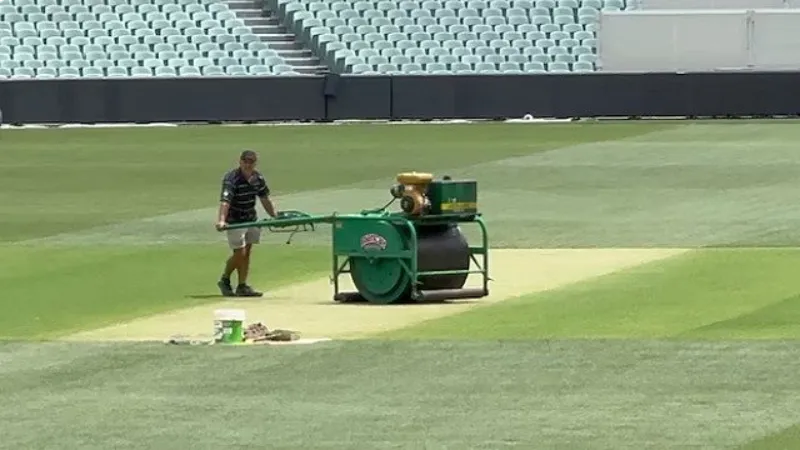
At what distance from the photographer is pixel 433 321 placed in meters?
18.1

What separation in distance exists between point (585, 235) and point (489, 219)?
2599 millimetres

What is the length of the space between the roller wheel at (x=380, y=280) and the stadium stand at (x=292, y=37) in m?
32.3

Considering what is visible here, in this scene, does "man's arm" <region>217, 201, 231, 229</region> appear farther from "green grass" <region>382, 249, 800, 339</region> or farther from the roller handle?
"green grass" <region>382, 249, 800, 339</region>

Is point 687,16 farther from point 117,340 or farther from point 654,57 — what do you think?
point 117,340

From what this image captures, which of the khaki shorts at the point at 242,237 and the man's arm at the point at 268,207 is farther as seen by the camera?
the khaki shorts at the point at 242,237

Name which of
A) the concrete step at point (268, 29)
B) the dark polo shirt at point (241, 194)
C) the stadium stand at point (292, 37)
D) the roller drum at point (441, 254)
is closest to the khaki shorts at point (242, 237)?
the dark polo shirt at point (241, 194)

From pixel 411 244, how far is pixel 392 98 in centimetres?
Result: 3168

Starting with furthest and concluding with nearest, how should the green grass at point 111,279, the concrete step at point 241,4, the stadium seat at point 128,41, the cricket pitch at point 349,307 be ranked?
the concrete step at point 241,4
the stadium seat at point 128,41
the green grass at point 111,279
the cricket pitch at point 349,307

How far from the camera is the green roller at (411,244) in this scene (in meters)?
19.1

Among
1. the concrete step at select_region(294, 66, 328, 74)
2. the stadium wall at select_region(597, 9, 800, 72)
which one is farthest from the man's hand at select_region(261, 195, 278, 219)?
the stadium wall at select_region(597, 9, 800, 72)

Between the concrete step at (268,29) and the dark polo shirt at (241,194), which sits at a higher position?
the concrete step at (268,29)

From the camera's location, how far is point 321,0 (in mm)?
55969

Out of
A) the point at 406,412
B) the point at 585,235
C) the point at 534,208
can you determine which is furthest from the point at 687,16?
the point at 406,412

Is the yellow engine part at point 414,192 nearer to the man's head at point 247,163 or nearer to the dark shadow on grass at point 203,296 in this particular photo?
the man's head at point 247,163
